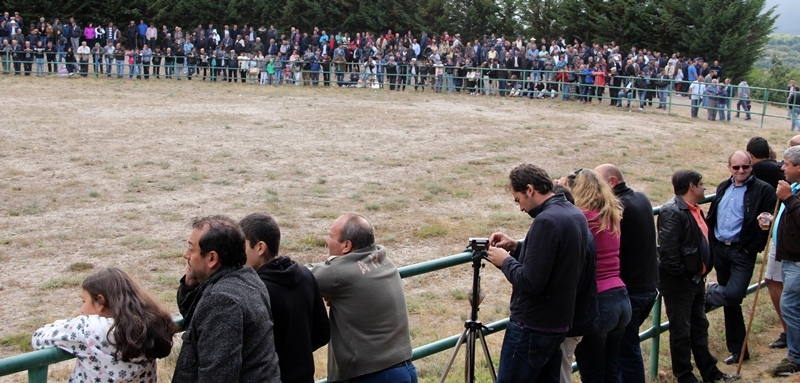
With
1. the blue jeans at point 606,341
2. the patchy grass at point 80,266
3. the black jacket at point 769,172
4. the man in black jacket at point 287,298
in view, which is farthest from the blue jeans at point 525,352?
the patchy grass at point 80,266

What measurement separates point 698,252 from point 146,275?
20.1ft

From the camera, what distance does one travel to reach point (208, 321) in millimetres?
3223

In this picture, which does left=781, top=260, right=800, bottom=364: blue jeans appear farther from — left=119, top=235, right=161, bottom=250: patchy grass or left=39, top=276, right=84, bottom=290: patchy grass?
left=119, top=235, right=161, bottom=250: patchy grass

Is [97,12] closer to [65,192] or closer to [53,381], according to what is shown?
[65,192]

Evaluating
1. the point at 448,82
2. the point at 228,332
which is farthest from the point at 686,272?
the point at 448,82

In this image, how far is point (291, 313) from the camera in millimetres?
3662

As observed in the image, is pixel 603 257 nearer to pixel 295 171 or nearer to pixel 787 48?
pixel 295 171

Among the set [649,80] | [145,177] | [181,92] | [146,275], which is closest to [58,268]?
[146,275]

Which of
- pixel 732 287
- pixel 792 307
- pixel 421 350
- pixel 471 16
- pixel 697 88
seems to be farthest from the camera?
pixel 471 16

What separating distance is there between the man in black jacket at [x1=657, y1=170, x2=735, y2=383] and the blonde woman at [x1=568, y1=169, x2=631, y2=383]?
1.00 m

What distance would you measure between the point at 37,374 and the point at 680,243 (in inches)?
164

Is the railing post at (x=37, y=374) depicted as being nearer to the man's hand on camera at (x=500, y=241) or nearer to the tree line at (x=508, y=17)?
the man's hand on camera at (x=500, y=241)

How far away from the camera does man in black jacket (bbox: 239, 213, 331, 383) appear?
3.66 m

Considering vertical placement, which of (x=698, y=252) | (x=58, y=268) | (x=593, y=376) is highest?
(x=698, y=252)
